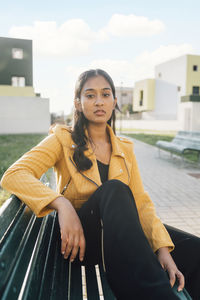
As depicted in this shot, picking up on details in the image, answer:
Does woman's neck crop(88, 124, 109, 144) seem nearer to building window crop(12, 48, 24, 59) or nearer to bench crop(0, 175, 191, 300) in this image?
bench crop(0, 175, 191, 300)

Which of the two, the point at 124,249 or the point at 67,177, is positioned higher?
the point at 67,177

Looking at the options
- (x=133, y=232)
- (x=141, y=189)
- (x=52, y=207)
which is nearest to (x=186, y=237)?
(x=141, y=189)

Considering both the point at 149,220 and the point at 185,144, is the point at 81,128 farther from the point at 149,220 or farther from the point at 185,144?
the point at 185,144

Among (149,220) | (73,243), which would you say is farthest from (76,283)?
(149,220)

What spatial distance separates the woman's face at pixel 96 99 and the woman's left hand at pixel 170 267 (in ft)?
3.71

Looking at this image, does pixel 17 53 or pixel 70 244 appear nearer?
pixel 70 244

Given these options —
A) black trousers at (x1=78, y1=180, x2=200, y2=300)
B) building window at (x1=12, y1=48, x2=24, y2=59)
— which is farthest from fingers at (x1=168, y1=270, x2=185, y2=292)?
building window at (x1=12, y1=48, x2=24, y2=59)

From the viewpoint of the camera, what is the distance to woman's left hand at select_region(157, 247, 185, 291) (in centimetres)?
156

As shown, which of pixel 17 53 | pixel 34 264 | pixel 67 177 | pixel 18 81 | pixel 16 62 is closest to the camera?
pixel 34 264

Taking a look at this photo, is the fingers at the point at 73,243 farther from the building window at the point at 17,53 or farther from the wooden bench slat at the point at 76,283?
the building window at the point at 17,53

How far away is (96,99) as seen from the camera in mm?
2309

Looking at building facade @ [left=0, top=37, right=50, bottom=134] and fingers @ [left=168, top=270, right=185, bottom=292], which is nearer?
fingers @ [left=168, top=270, right=185, bottom=292]

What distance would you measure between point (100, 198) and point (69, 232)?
0.83 ft

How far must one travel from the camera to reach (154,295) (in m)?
1.19
